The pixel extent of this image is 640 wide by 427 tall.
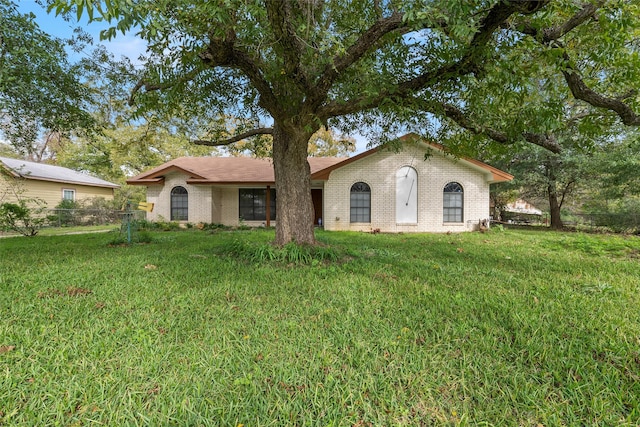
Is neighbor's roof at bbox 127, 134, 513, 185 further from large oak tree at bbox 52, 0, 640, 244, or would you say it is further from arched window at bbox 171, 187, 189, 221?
large oak tree at bbox 52, 0, 640, 244

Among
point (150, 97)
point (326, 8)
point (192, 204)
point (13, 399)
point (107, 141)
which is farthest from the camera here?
point (107, 141)

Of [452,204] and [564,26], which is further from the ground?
[564,26]

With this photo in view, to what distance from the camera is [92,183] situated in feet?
66.5

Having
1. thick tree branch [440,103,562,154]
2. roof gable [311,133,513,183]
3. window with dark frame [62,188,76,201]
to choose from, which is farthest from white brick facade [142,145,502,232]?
window with dark frame [62,188,76,201]

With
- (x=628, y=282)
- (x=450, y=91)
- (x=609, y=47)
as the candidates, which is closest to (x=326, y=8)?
(x=450, y=91)

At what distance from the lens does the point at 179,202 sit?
1524 centimetres

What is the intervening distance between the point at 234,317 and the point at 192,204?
1337cm

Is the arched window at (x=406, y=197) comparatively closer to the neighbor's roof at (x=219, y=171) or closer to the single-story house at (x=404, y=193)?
the single-story house at (x=404, y=193)

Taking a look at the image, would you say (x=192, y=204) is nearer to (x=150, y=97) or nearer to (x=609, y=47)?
(x=150, y=97)

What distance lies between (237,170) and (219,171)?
977 mm

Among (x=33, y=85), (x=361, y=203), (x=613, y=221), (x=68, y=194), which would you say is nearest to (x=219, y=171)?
(x=361, y=203)

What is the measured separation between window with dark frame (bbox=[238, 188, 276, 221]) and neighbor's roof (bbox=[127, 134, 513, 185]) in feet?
3.53

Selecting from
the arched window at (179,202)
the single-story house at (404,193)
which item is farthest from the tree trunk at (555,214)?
the arched window at (179,202)

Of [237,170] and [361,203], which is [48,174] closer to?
[237,170]
